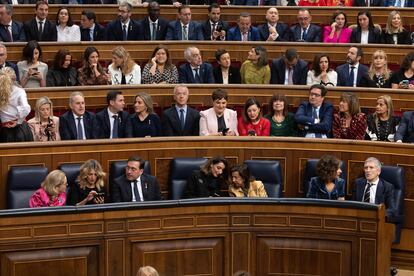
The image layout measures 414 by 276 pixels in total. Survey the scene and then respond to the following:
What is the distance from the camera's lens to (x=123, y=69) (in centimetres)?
923

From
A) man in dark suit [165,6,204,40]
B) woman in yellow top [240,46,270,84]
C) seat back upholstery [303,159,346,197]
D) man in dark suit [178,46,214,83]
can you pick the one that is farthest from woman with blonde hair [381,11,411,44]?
seat back upholstery [303,159,346,197]

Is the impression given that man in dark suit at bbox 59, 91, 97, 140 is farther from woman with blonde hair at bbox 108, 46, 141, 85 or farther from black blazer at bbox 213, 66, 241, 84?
black blazer at bbox 213, 66, 241, 84

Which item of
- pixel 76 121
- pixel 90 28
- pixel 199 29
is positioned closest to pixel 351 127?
pixel 76 121

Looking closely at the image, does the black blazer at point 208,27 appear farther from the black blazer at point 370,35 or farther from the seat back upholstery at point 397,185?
the seat back upholstery at point 397,185

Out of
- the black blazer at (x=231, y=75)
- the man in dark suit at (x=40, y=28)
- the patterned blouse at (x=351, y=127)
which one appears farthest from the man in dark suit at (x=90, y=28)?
the patterned blouse at (x=351, y=127)

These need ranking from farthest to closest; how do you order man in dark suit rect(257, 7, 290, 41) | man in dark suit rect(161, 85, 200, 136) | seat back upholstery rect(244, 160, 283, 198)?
man in dark suit rect(257, 7, 290, 41)
man in dark suit rect(161, 85, 200, 136)
seat back upholstery rect(244, 160, 283, 198)

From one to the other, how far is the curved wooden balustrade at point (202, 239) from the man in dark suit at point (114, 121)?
159cm

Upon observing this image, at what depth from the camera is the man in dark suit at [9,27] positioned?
32.4 feet

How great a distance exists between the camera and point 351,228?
6898mm

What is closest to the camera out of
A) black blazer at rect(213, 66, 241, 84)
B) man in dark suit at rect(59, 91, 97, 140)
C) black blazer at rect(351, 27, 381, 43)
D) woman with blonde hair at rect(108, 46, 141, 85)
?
man in dark suit at rect(59, 91, 97, 140)

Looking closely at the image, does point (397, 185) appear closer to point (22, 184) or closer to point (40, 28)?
point (22, 184)

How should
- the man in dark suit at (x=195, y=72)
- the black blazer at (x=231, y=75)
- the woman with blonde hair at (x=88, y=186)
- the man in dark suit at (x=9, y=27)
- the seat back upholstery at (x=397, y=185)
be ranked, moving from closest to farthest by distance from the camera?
the woman with blonde hair at (x=88, y=186), the seat back upholstery at (x=397, y=185), the man in dark suit at (x=195, y=72), the black blazer at (x=231, y=75), the man in dark suit at (x=9, y=27)

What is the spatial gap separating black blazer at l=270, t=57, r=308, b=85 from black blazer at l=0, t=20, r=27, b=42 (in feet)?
7.24

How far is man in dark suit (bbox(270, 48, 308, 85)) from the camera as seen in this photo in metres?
9.38
